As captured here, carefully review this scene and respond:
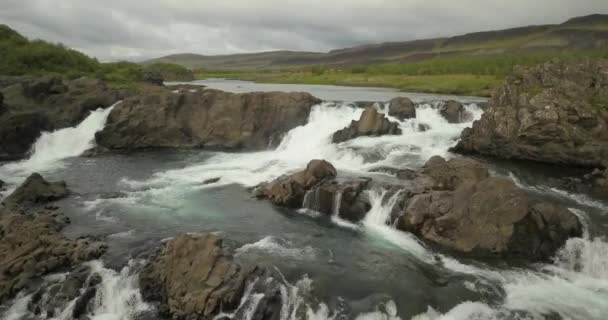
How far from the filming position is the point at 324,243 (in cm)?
2219

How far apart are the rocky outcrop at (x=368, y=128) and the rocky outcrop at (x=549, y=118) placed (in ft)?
21.4

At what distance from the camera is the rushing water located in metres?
16.9

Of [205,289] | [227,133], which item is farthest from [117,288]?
[227,133]

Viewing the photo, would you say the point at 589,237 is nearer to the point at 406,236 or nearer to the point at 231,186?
the point at 406,236

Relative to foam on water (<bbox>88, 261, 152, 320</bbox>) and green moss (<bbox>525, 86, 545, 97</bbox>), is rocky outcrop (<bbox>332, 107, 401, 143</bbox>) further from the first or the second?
foam on water (<bbox>88, 261, 152, 320</bbox>)

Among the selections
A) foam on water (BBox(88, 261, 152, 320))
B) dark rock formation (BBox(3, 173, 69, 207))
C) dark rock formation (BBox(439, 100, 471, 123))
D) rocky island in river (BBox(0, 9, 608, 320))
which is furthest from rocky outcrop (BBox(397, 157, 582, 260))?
dark rock formation (BBox(439, 100, 471, 123))

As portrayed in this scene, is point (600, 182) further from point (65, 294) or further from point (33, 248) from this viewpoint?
point (33, 248)

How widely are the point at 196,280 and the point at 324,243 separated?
721cm

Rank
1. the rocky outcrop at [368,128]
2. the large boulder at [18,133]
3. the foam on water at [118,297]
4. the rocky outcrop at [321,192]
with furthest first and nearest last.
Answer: the rocky outcrop at [368,128], the large boulder at [18,133], the rocky outcrop at [321,192], the foam on water at [118,297]

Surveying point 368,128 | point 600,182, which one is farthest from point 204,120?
point 600,182

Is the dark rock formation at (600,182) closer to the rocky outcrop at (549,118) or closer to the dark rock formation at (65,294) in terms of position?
the rocky outcrop at (549,118)

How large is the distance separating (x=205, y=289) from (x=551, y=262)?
15.5 metres

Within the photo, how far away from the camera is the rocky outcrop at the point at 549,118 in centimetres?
3422

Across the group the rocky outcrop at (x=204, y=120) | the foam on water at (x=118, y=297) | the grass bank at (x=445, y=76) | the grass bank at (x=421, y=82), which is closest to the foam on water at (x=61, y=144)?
the rocky outcrop at (x=204, y=120)
